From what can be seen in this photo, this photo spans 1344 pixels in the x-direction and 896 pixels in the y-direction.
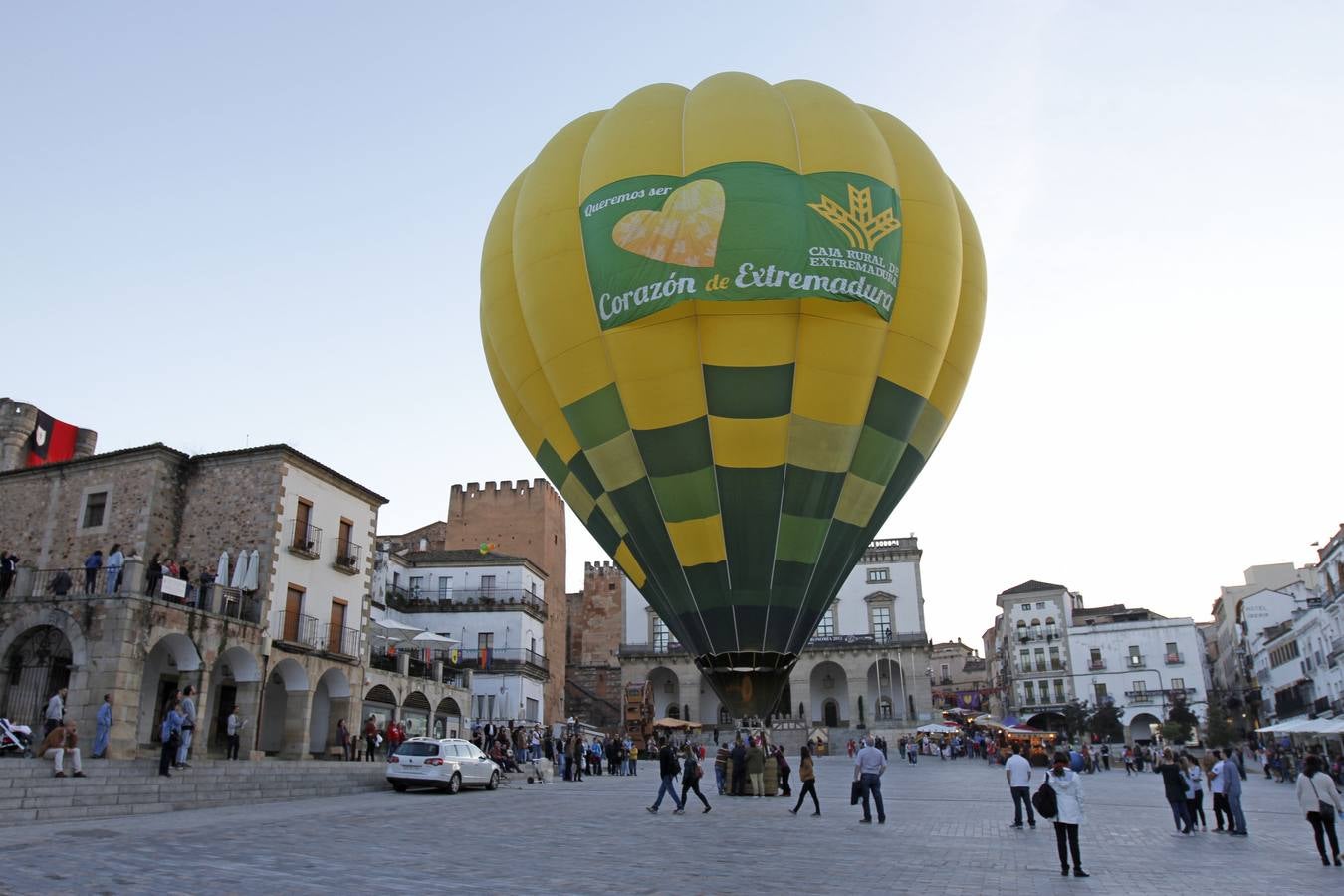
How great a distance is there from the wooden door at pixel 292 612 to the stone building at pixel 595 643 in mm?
34686

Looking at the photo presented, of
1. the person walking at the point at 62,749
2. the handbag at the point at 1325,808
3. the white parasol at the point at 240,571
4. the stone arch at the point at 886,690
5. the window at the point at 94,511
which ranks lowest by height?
the handbag at the point at 1325,808

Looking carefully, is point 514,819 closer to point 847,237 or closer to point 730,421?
point 730,421

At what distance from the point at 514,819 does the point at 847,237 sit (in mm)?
9889

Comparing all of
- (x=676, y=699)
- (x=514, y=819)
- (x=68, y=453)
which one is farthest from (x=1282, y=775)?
(x=68, y=453)

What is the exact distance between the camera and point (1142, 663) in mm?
66438

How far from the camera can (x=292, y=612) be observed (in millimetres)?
25000

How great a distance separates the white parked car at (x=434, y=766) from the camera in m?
19.8

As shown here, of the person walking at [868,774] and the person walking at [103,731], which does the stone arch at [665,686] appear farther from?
the person walking at [868,774]

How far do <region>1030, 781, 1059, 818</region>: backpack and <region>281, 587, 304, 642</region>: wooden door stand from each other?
2033 cm

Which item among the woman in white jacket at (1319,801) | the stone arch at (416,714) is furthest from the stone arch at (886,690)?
the woman in white jacket at (1319,801)

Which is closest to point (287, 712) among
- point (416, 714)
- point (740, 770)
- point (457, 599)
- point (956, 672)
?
point (416, 714)

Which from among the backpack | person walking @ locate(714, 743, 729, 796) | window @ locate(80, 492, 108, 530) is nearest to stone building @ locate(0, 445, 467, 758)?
window @ locate(80, 492, 108, 530)

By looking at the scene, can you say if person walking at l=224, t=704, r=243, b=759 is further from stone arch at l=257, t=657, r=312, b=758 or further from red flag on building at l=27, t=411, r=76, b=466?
red flag on building at l=27, t=411, r=76, b=466

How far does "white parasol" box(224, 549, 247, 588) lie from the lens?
78.7 feet
